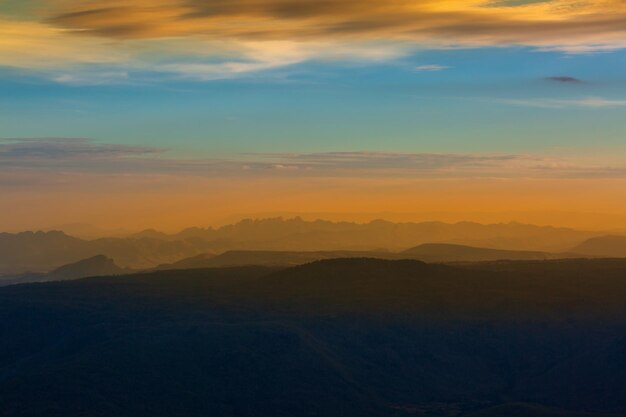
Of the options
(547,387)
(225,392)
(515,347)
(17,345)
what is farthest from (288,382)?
(17,345)

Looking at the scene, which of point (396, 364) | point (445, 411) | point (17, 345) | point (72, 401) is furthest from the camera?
point (17, 345)

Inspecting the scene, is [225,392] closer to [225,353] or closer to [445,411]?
[225,353]

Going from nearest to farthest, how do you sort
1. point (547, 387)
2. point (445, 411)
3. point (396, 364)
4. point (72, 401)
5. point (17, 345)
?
point (72, 401)
point (445, 411)
point (547, 387)
point (396, 364)
point (17, 345)

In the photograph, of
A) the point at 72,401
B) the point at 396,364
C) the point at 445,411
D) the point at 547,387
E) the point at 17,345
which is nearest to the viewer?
the point at 72,401

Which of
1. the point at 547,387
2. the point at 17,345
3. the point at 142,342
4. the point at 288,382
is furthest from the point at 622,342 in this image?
the point at 17,345

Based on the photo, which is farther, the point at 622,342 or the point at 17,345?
the point at 17,345

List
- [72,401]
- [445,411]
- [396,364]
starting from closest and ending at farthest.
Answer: [72,401], [445,411], [396,364]

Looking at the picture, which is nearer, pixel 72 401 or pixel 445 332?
pixel 72 401

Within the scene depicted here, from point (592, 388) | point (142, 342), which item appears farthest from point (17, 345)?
point (592, 388)

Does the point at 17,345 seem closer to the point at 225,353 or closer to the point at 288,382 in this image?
the point at 225,353
